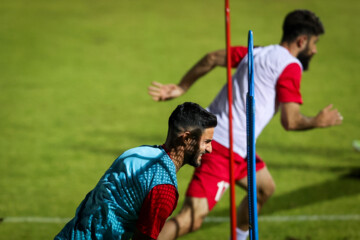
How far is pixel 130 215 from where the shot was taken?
290 centimetres

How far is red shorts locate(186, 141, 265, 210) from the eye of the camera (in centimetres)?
438

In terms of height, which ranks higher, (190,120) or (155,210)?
(190,120)

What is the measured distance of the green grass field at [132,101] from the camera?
612cm

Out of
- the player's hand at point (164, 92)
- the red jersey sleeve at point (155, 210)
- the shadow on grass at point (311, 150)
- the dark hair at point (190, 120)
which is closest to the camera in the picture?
the red jersey sleeve at point (155, 210)

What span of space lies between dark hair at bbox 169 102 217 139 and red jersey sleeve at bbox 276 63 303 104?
152cm

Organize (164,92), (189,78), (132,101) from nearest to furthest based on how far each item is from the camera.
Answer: (164,92) < (189,78) < (132,101)

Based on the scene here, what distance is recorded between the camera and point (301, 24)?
15.1ft

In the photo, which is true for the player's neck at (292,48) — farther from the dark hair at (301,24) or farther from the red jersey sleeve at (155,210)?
the red jersey sleeve at (155,210)

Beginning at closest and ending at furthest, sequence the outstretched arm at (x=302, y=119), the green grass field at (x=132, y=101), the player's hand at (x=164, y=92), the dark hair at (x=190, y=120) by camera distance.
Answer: the dark hair at (x=190, y=120), the outstretched arm at (x=302, y=119), the player's hand at (x=164, y=92), the green grass field at (x=132, y=101)

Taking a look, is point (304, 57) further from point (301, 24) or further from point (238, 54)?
point (238, 54)

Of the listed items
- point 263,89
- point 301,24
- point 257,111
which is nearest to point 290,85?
point 263,89

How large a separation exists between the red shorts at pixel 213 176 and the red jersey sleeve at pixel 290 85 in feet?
2.13

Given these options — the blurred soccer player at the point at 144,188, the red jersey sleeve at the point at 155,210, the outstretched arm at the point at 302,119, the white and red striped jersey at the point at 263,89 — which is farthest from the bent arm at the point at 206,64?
the red jersey sleeve at the point at 155,210

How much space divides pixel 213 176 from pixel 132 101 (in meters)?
5.75
